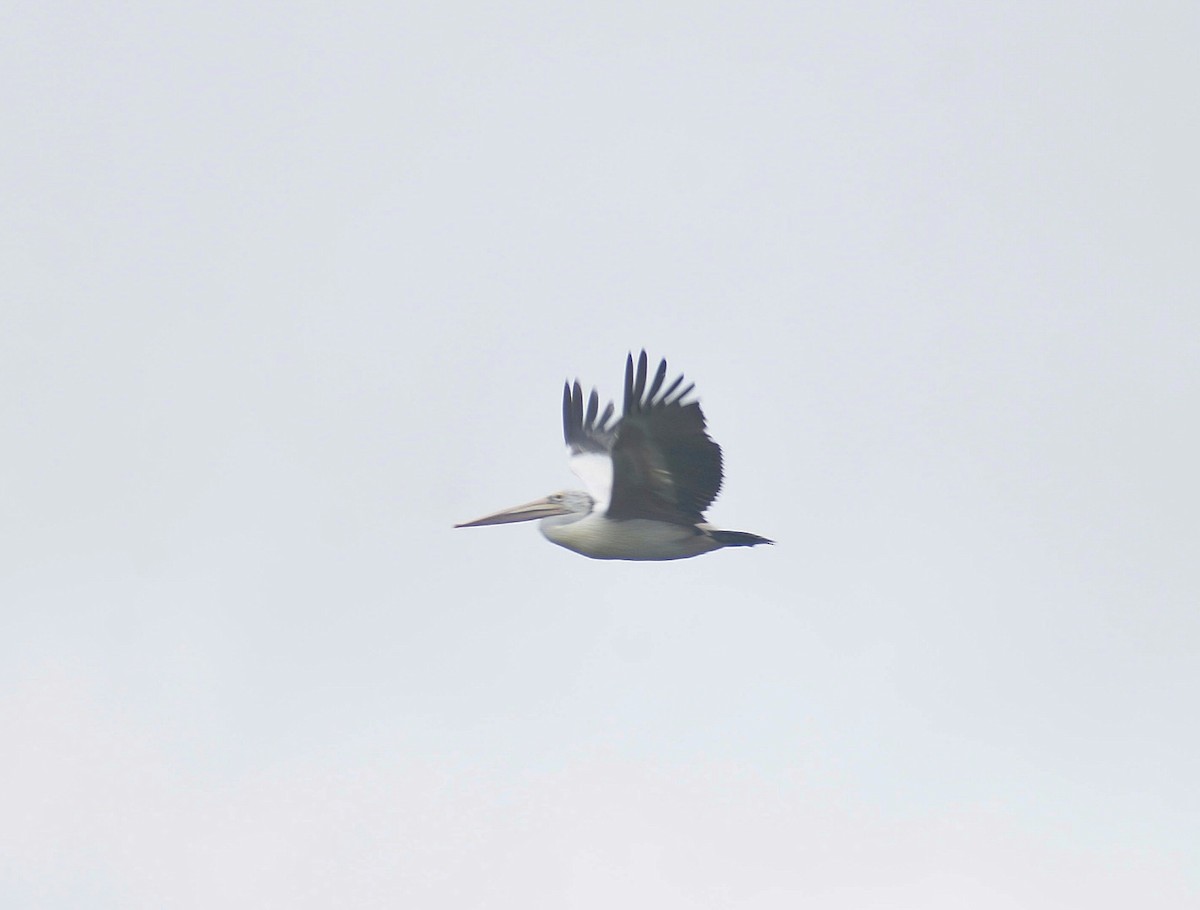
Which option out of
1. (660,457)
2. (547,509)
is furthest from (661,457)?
(547,509)

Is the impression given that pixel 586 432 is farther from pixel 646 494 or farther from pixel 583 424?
pixel 646 494

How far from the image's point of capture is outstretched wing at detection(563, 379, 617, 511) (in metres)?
21.8

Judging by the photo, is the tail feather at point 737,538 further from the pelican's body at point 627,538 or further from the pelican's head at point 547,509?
the pelican's head at point 547,509

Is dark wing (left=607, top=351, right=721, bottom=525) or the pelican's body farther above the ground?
dark wing (left=607, top=351, right=721, bottom=525)

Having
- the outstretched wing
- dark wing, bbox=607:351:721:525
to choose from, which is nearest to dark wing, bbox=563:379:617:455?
the outstretched wing

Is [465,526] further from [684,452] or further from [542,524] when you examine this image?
[684,452]

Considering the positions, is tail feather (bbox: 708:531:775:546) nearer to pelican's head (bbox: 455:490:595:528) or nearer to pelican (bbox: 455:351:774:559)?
pelican (bbox: 455:351:774:559)

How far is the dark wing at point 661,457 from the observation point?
1781cm

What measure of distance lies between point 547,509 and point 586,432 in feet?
6.84

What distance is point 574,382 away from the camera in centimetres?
2259

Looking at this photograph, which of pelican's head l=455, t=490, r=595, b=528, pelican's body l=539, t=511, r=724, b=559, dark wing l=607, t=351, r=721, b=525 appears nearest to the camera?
dark wing l=607, t=351, r=721, b=525

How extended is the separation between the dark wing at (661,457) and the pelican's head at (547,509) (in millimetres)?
1219

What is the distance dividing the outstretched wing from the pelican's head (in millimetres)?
959

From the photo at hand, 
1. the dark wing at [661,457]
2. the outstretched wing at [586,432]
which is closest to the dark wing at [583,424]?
the outstretched wing at [586,432]
